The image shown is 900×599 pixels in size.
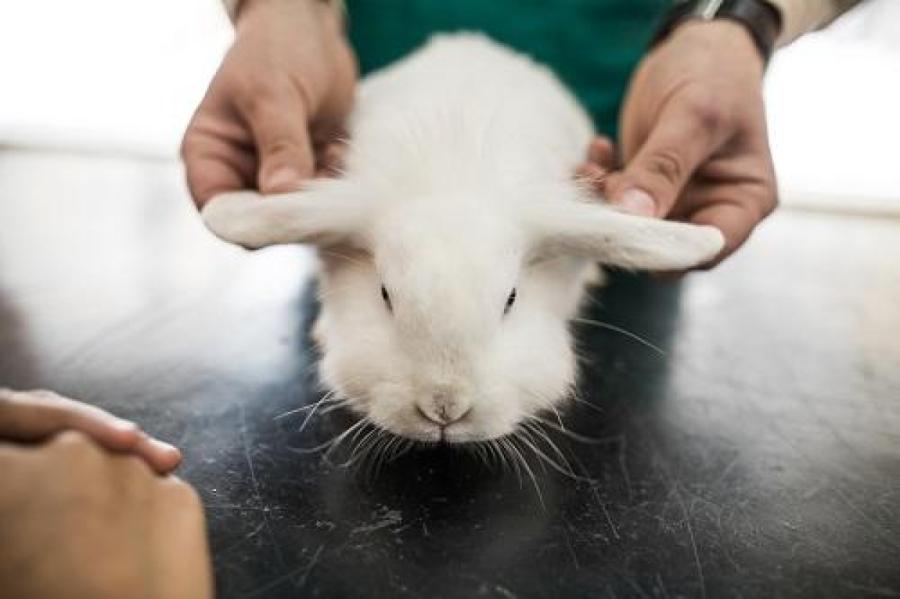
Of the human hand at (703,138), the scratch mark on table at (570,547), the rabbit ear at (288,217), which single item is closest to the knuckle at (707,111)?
the human hand at (703,138)

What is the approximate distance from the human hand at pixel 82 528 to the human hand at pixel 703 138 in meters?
0.72

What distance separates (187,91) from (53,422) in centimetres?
255

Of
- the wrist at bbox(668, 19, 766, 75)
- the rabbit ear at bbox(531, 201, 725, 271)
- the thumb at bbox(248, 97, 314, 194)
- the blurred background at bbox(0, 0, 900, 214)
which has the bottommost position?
the blurred background at bbox(0, 0, 900, 214)

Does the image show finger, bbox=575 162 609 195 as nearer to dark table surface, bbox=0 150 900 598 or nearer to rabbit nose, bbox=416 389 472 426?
dark table surface, bbox=0 150 900 598

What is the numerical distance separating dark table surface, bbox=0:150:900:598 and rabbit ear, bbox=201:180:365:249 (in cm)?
24

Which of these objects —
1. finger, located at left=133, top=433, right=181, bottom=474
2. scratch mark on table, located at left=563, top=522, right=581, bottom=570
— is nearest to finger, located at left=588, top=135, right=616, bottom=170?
scratch mark on table, located at left=563, top=522, right=581, bottom=570

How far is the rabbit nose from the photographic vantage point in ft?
3.21

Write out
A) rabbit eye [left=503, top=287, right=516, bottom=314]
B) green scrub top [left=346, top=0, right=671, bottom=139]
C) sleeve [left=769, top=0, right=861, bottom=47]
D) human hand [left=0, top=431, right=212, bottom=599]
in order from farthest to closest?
1. green scrub top [left=346, top=0, right=671, bottom=139]
2. sleeve [left=769, top=0, right=861, bottom=47]
3. rabbit eye [left=503, top=287, right=516, bottom=314]
4. human hand [left=0, top=431, right=212, bottom=599]

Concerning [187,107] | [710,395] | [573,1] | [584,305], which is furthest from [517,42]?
[187,107]

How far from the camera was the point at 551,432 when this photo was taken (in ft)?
3.84

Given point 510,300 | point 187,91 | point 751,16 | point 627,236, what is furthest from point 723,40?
point 187,91

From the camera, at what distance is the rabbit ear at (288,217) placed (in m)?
1.08

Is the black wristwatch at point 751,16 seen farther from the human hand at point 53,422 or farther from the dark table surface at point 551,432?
the human hand at point 53,422

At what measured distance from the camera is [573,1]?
6.33 ft
